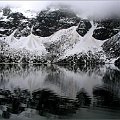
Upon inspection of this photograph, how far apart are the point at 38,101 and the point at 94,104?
36.8 feet

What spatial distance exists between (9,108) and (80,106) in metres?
13.0

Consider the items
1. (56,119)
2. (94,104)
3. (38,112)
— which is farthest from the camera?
(94,104)

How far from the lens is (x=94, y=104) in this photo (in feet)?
196

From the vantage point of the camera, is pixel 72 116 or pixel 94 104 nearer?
pixel 72 116

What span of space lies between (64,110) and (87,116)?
6197 mm

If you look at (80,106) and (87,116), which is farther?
(80,106)

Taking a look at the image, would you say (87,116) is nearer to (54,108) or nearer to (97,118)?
(97,118)

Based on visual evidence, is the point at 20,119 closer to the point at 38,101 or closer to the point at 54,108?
the point at 54,108

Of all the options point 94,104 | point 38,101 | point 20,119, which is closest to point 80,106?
point 94,104

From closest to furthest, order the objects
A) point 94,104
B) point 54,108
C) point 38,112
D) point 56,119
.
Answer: point 56,119 < point 38,112 < point 54,108 < point 94,104

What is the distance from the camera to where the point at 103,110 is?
52.8m

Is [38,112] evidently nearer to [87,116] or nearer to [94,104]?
[87,116]

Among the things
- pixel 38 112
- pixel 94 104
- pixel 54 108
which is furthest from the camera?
pixel 94 104

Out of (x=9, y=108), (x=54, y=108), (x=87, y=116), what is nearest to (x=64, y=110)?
(x=54, y=108)
